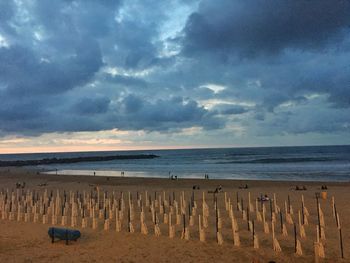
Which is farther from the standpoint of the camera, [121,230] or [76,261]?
[121,230]

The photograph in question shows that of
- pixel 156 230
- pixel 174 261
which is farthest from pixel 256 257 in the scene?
pixel 156 230

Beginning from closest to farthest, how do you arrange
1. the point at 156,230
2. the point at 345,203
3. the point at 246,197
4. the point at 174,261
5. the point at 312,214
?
the point at 174,261 → the point at 156,230 → the point at 312,214 → the point at 345,203 → the point at 246,197

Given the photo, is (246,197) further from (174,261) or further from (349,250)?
(174,261)

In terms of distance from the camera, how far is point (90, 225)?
14.1 meters

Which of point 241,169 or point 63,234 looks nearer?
point 63,234

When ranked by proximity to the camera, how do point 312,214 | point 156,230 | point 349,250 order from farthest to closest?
point 312,214
point 156,230
point 349,250

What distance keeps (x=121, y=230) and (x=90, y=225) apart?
5.51 feet

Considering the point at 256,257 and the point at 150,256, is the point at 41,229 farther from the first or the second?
the point at 256,257

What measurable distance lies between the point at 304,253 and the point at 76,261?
6.65 meters

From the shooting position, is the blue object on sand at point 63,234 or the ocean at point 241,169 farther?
the ocean at point 241,169

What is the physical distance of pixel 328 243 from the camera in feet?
36.5

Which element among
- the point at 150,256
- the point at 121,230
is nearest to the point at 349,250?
the point at 150,256

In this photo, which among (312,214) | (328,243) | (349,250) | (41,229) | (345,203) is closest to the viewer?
(349,250)

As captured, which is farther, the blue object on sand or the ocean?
the ocean
